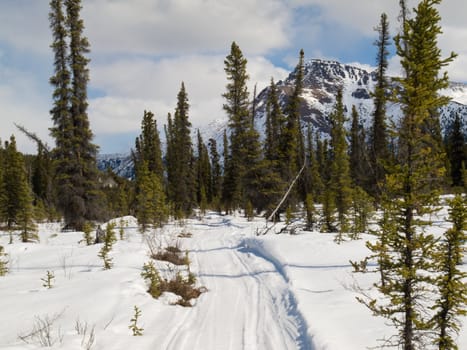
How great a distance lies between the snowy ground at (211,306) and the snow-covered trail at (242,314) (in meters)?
0.02

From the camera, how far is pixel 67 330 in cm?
496

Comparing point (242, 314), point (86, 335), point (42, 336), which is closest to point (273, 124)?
point (242, 314)

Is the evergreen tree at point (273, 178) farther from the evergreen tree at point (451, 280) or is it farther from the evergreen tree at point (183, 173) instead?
the evergreen tree at point (451, 280)

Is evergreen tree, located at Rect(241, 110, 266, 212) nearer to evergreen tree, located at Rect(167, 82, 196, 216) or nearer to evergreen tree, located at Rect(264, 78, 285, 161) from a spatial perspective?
evergreen tree, located at Rect(264, 78, 285, 161)

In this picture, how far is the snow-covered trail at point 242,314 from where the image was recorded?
16.4ft

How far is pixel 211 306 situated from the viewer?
6668 mm

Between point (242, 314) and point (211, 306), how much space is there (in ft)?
Result: 2.77

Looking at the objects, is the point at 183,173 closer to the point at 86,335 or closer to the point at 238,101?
the point at 238,101

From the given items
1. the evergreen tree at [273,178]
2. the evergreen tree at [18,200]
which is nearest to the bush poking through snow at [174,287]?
the evergreen tree at [18,200]

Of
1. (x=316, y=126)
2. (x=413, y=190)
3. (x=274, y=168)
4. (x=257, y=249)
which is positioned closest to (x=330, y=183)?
(x=257, y=249)

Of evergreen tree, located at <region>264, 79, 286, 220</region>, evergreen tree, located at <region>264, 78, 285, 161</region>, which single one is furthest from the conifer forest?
evergreen tree, located at <region>264, 78, 285, 161</region>

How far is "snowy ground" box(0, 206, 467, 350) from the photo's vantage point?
4.89 metres

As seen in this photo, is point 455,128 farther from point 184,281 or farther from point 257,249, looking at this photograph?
point 184,281

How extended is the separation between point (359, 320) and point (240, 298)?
268 centimetres
